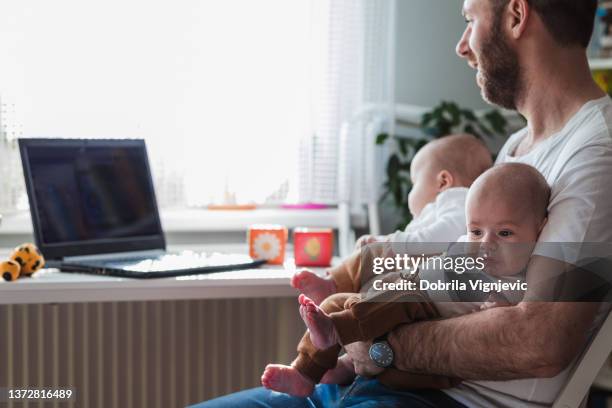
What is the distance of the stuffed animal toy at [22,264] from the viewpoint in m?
1.72

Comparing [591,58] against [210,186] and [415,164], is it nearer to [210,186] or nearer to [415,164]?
[415,164]

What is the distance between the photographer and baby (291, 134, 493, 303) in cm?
156

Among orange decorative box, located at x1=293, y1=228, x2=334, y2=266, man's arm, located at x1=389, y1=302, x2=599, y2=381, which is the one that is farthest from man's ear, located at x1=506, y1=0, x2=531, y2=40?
orange decorative box, located at x1=293, y1=228, x2=334, y2=266

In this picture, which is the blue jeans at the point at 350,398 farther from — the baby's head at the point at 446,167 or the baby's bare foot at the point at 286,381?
the baby's head at the point at 446,167

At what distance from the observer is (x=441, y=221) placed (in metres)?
1.57

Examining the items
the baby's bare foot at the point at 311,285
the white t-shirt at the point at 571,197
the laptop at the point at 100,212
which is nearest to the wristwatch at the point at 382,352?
the white t-shirt at the point at 571,197

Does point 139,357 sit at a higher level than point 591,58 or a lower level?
lower

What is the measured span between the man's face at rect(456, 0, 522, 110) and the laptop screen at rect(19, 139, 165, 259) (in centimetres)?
95

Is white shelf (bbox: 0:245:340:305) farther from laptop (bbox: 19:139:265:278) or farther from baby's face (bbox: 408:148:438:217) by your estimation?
baby's face (bbox: 408:148:438:217)

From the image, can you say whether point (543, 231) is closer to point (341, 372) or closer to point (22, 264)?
point (341, 372)

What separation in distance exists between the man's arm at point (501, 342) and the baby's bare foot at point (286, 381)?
0.18m

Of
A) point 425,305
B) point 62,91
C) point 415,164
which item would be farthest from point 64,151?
point 425,305

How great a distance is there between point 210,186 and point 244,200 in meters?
0.11

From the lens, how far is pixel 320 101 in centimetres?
240
